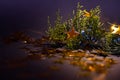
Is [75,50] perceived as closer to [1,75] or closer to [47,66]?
[47,66]

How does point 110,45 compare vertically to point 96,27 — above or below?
below

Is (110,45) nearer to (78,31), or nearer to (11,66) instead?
(78,31)

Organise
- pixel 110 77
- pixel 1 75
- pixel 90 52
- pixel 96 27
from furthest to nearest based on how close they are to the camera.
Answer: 1. pixel 96 27
2. pixel 90 52
3. pixel 110 77
4. pixel 1 75

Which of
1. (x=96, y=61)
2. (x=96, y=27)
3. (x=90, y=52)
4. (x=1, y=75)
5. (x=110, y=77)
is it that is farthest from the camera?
(x=96, y=27)

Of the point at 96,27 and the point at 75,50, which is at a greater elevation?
the point at 96,27

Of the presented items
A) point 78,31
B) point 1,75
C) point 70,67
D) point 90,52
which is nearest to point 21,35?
point 78,31

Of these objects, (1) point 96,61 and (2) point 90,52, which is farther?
(2) point 90,52

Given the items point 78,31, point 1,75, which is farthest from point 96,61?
point 1,75

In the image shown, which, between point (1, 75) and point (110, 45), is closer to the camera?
point (1, 75)

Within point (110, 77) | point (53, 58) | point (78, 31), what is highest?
point (78, 31)
